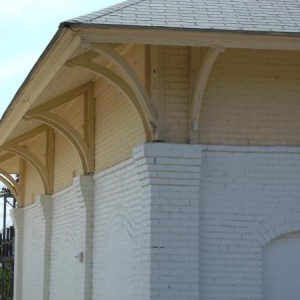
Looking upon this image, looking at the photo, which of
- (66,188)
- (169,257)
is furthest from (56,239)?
(169,257)

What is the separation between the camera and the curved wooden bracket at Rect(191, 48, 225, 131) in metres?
10.7

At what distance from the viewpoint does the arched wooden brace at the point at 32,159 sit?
59.7 feet

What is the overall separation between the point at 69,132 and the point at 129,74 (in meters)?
4.20

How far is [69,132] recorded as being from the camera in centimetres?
1466

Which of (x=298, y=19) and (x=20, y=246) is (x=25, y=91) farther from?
(x=20, y=246)

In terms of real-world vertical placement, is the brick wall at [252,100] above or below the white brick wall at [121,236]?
above

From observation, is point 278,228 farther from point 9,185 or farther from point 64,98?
point 9,185

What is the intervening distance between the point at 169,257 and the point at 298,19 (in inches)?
126

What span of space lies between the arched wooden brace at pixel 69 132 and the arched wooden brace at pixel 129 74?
3.58 m

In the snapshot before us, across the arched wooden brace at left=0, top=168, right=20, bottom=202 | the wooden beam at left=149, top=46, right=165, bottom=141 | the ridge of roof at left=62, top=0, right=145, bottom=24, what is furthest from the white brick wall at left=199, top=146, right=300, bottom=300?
the arched wooden brace at left=0, top=168, right=20, bottom=202

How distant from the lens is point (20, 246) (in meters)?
23.4

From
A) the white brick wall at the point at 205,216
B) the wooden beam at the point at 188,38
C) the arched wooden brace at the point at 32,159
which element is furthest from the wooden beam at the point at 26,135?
the wooden beam at the point at 188,38

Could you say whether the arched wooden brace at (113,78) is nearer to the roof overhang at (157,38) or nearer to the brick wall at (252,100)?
the roof overhang at (157,38)

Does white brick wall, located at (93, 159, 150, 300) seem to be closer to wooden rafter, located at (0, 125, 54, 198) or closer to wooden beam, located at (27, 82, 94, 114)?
wooden beam, located at (27, 82, 94, 114)
